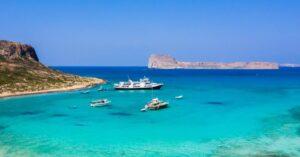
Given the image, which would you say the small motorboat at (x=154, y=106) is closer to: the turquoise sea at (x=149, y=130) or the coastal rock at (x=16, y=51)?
the turquoise sea at (x=149, y=130)

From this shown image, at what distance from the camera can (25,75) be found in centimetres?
14088

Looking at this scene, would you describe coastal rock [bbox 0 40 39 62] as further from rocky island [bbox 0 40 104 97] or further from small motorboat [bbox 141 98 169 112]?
small motorboat [bbox 141 98 169 112]

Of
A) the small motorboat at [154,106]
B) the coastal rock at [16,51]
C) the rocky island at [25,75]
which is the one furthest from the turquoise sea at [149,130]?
the coastal rock at [16,51]

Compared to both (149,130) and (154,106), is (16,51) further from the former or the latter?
(149,130)

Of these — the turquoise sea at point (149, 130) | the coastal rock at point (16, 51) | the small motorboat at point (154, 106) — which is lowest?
the turquoise sea at point (149, 130)

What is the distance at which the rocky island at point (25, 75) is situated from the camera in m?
123

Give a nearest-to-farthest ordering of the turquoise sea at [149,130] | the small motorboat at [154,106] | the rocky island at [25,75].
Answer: the turquoise sea at [149,130] < the small motorboat at [154,106] < the rocky island at [25,75]

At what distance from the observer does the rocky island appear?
12268 cm

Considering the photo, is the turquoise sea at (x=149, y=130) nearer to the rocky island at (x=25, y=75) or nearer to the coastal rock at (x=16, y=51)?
the rocky island at (x=25, y=75)

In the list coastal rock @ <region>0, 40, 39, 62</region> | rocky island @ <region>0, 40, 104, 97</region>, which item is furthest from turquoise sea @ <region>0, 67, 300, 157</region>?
coastal rock @ <region>0, 40, 39, 62</region>

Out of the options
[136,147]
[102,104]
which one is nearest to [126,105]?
[102,104]

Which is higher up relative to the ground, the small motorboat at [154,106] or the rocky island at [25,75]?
the rocky island at [25,75]

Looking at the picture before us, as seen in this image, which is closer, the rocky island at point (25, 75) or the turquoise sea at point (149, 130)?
the turquoise sea at point (149, 130)

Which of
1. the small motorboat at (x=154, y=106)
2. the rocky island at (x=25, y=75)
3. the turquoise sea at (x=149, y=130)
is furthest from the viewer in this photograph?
the rocky island at (x=25, y=75)
